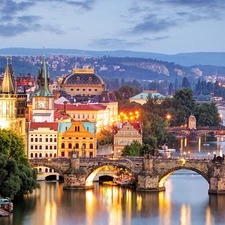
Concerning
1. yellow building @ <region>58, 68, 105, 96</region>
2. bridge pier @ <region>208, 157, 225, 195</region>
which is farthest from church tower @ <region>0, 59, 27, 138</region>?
yellow building @ <region>58, 68, 105, 96</region>

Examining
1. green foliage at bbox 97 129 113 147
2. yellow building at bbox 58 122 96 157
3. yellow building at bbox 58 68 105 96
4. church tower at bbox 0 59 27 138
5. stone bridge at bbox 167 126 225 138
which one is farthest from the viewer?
stone bridge at bbox 167 126 225 138

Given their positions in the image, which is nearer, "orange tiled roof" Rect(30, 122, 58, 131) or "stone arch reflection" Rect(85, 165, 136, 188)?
"stone arch reflection" Rect(85, 165, 136, 188)

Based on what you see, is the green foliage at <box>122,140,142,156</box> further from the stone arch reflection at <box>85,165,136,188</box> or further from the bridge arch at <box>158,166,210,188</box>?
the bridge arch at <box>158,166,210,188</box>

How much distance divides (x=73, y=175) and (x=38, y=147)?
26.2 feet

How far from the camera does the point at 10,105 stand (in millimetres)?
73750

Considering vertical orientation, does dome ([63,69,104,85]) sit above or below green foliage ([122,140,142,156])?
above

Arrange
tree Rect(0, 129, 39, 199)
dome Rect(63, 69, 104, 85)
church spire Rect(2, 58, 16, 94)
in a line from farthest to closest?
dome Rect(63, 69, 104, 85)
church spire Rect(2, 58, 16, 94)
tree Rect(0, 129, 39, 199)

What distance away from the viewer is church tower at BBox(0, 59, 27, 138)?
7344 cm

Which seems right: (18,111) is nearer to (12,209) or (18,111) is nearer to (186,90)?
(12,209)

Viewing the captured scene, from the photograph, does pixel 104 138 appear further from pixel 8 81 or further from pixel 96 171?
pixel 96 171

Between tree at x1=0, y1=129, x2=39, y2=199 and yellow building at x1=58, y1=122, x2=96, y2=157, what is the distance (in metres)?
7.86

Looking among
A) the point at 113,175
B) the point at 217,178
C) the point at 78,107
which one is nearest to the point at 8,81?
the point at 113,175

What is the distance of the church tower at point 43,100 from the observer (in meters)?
83.1

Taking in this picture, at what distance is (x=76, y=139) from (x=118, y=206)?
1455cm
